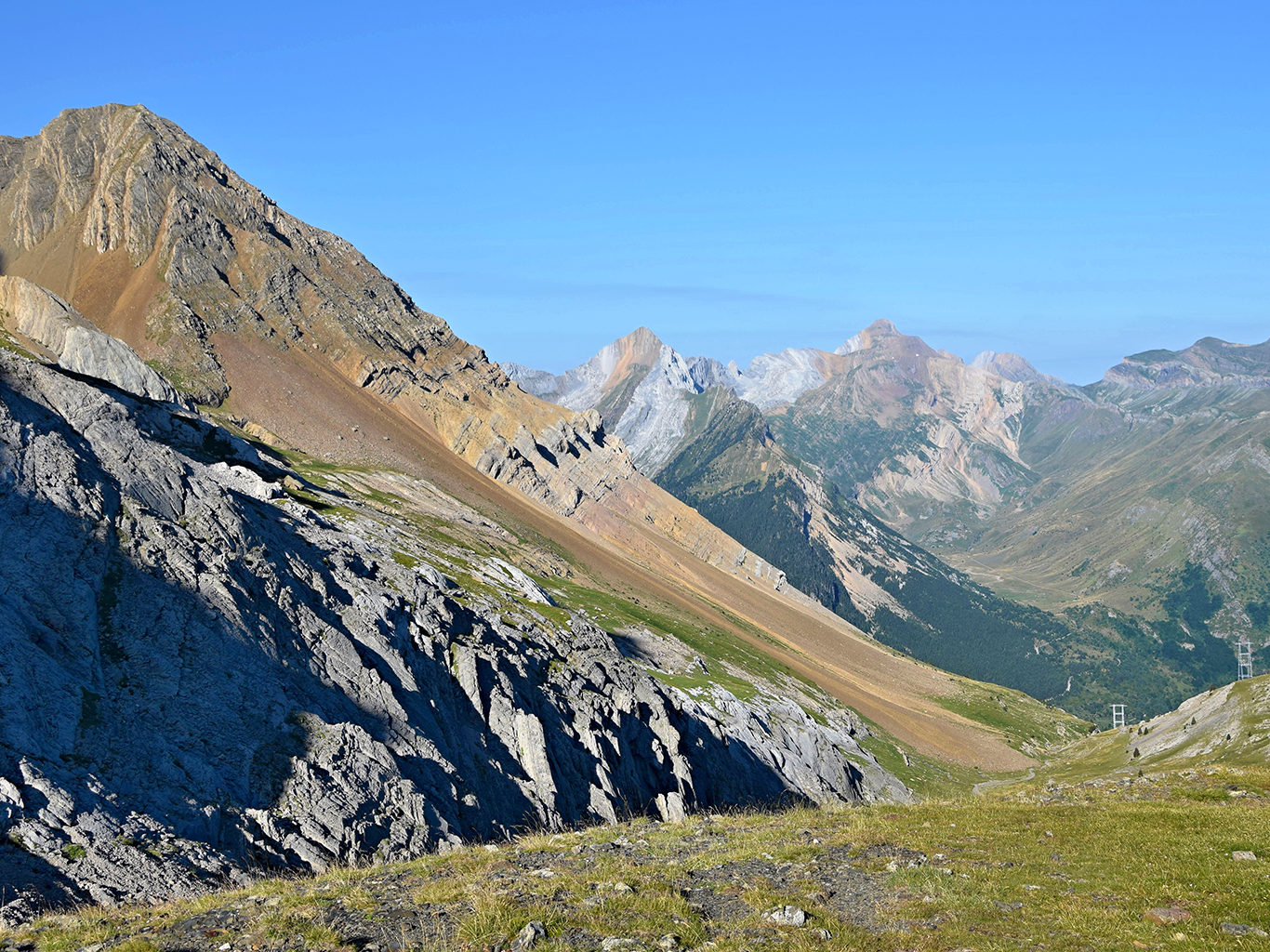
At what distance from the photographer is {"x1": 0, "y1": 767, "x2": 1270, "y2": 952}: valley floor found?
1909 centimetres

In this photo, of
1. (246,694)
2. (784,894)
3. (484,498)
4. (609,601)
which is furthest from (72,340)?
(784,894)

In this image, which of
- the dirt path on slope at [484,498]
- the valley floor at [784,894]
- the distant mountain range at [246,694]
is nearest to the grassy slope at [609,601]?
the dirt path on slope at [484,498]

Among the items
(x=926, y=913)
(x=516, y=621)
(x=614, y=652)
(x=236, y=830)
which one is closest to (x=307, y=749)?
(x=236, y=830)

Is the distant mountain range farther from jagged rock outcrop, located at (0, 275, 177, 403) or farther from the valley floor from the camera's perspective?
jagged rock outcrop, located at (0, 275, 177, 403)

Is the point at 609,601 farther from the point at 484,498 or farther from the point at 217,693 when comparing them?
the point at 217,693

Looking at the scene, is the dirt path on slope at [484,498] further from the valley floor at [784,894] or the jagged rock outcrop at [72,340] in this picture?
Answer: the valley floor at [784,894]

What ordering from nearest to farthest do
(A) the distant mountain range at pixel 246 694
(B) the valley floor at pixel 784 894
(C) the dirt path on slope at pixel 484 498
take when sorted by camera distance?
(B) the valley floor at pixel 784 894 → (A) the distant mountain range at pixel 246 694 → (C) the dirt path on slope at pixel 484 498

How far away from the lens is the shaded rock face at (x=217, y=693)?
92.3 ft

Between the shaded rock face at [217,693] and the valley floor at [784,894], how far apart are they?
661cm

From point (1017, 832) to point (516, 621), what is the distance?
1670 inches

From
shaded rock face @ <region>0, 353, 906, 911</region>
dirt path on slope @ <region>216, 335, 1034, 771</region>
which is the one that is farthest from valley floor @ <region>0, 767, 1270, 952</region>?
dirt path on slope @ <region>216, 335, 1034, 771</region>

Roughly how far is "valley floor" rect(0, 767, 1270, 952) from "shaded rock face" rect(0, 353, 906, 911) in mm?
6607

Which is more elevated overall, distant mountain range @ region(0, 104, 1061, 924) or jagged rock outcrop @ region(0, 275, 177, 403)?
jagged rock outcrop @ region(0, 275, 177, 403)

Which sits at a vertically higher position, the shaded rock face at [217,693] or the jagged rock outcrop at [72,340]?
the jagged rock outcrop at [72,340]
